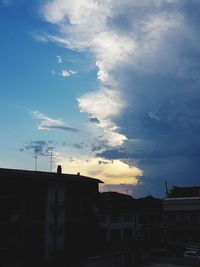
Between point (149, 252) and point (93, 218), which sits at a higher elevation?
point (93, 218)

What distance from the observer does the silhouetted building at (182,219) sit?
76750mm

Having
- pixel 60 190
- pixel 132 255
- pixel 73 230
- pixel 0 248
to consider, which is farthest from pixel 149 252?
pixel 0 248

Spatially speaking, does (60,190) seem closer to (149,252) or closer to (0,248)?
(0,248)

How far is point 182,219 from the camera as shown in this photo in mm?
78438

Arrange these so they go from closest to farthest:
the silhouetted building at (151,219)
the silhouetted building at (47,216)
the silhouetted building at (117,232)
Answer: the silhouetted building at (47,216) < the silhouetted building at (117,232) < the silhouetted building at (151,219)

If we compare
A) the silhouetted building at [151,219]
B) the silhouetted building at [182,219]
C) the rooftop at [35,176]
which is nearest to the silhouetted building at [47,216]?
the rooftop at [35,176]

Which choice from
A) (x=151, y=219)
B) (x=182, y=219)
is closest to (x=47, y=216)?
(x=182, y=219)

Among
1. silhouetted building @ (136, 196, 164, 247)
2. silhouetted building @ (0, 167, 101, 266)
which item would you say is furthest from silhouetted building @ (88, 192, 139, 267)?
silhouetted building @ (136, 196, 164, 247)

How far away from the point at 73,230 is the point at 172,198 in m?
40.3

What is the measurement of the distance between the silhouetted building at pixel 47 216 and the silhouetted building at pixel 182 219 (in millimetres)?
33527

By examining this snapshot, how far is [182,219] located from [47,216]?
142ft

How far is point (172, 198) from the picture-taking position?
82125 mm

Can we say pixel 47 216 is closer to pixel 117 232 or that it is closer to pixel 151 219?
pixel 117 232

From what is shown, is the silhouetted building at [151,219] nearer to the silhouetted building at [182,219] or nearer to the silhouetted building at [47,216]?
the silhouetted building at [182,219]
